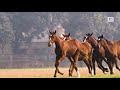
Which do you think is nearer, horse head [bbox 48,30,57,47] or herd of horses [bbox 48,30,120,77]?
horse head [bbox 48,30,57,47]

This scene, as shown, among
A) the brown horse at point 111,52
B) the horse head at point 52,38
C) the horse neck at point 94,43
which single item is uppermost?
the horse head at point 52,38

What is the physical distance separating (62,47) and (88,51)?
2.52ft

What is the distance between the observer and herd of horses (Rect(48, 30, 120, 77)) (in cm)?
1141

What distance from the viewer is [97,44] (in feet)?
38.6

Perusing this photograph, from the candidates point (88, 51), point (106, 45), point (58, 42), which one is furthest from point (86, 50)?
point (58, 42)

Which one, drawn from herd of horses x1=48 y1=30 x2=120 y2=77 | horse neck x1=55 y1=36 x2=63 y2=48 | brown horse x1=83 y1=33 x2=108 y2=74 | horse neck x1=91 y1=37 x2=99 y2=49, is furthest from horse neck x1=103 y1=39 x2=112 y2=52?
horse neck x1=55 y1=36 x2=63 y2=48

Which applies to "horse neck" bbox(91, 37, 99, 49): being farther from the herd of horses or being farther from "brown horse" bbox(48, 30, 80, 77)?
"brown horse" bbox(48, 30, 80, 77)

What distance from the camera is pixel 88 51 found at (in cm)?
1179

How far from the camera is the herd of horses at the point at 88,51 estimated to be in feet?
37.4

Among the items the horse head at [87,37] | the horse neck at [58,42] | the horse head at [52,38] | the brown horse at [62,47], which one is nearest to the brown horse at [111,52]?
the horse head at [87,37]

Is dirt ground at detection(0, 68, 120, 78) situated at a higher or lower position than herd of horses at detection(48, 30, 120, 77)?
lower

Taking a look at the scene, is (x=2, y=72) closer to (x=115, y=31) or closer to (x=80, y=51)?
(x=80, y=51)

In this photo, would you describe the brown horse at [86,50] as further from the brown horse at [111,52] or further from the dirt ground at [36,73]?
the brown horse at [111,52]

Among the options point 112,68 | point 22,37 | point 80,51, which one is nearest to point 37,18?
point 22,37
